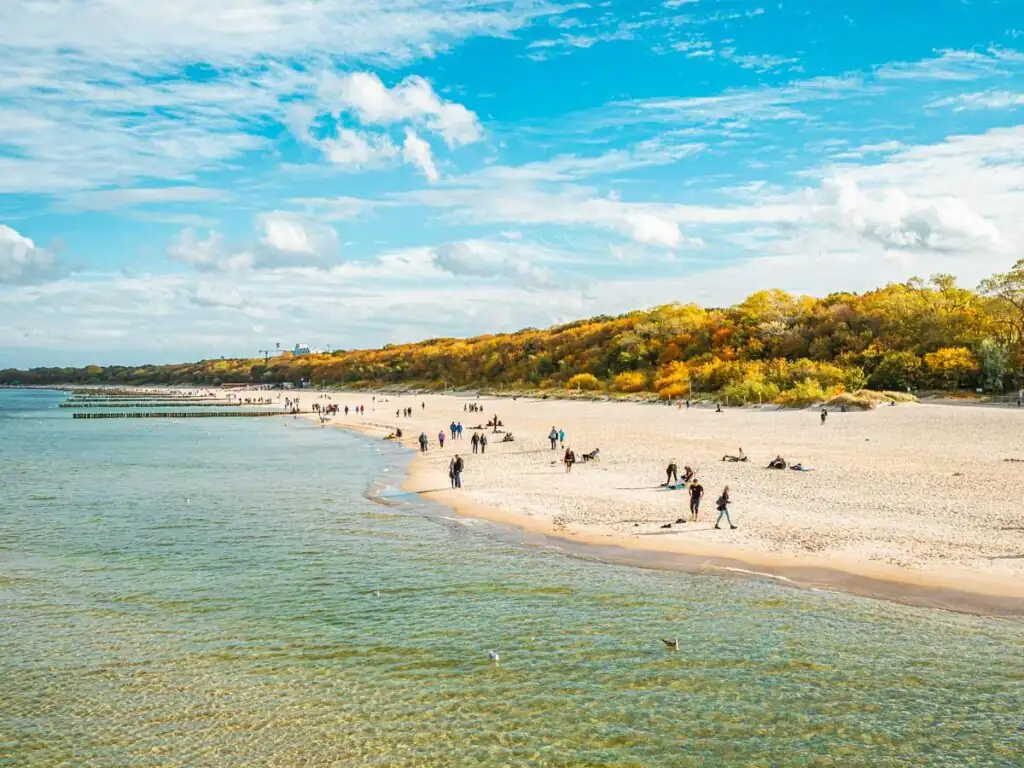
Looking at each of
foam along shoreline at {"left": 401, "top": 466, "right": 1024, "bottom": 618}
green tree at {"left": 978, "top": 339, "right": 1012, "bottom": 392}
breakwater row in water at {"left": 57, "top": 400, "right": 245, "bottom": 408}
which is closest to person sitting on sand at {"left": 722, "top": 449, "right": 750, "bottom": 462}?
foam along shoreline at {"left": 401, "top": 466, "right": 1024, "bottom": 618}

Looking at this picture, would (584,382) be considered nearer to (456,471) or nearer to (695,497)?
(456,471)

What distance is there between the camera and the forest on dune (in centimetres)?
6556

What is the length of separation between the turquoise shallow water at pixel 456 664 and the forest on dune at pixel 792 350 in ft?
159

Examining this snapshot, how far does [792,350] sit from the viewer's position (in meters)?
86.9

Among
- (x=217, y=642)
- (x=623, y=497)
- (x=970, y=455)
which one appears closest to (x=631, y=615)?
(x=217, y=642)

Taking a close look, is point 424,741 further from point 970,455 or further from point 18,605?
point 970,455

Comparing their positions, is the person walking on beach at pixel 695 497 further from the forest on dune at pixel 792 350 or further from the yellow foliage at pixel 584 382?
the yellow foliage at pixel 584 382

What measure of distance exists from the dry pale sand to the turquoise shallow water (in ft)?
7.65

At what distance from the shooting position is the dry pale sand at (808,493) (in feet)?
61.0

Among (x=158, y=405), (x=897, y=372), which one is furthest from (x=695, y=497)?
(x=158, y=405)

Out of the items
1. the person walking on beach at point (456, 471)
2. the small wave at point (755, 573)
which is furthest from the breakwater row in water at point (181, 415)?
the small wave at point (755, 573)

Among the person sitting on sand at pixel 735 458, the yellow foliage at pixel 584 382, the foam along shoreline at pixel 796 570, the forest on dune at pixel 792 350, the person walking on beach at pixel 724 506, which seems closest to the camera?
the foam along shoreline at pixel 796 570

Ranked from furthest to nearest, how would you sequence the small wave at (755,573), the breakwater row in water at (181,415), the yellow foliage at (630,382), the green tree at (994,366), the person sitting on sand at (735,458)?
the breakwater row in water at (181,415) < the yellow foliage at (630,382) < the green tree at (994,366) < the person sitting on sand at (735,458) < the small wave at (755,573)

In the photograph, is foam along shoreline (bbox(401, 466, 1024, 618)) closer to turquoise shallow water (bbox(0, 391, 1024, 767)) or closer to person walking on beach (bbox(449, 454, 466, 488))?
turquoise shallow water (bbox(0, 391, 1024, 767))
